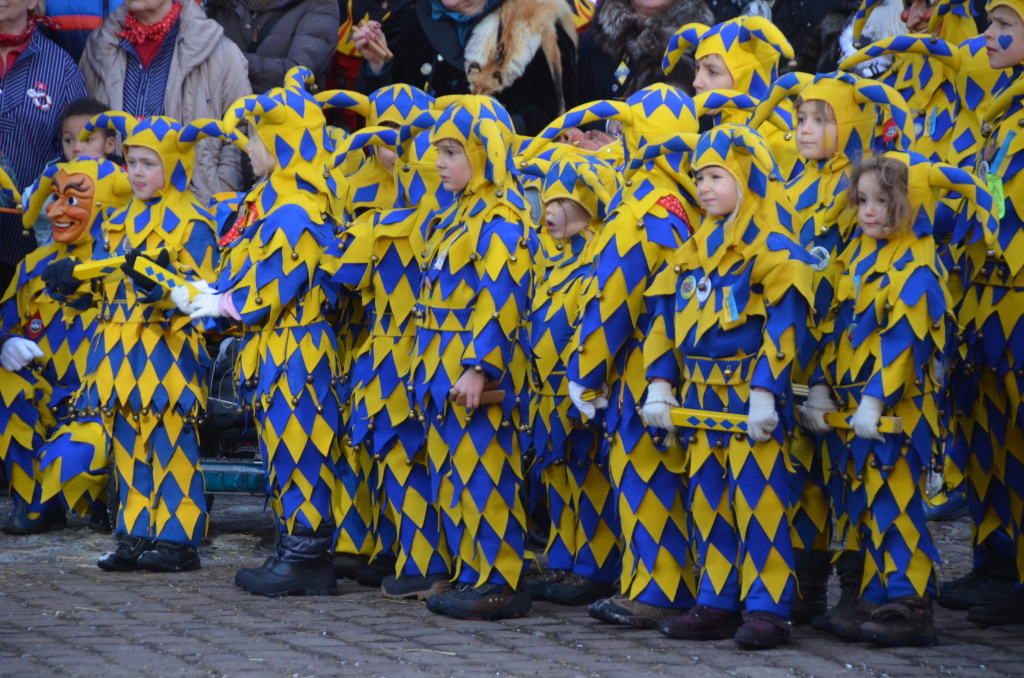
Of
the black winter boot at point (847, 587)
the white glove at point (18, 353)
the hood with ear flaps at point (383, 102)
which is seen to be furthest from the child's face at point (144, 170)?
the black winter boot at point (847, 587)

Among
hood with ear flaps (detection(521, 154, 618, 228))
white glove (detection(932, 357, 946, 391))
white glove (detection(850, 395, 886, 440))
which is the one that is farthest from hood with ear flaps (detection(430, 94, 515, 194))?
white glove (detection(932, 357, 946, 391))

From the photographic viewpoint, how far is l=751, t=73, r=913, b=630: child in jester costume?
17.5 feet

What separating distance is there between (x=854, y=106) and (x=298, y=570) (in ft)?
9.71

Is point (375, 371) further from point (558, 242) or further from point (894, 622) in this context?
point (894, 622)

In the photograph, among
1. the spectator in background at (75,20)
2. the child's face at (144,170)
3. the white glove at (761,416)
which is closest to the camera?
the white glove at (761,416)

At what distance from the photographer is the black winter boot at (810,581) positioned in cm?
557

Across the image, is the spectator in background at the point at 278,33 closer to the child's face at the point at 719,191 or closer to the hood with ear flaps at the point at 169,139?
the hood with ear flaps at the point at 169,139

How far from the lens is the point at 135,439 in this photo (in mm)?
6508

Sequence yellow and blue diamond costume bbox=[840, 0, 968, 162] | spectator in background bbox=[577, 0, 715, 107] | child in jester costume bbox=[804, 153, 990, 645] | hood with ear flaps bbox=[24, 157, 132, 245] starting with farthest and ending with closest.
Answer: spectator in background bbox=[577, 0, 715, 107], hood with ear flaps bbox=[24, 157, 132, 245], yellow and blue diamond costume bbox=[840, 0, 968, 162], child in jester costume bbox=[804, 153, 990, 645]

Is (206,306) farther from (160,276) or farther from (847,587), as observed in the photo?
(847,587)

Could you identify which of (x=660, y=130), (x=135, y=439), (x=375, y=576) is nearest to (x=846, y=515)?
(x=660, y=130)

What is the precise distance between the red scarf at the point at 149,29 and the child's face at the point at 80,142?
584mm

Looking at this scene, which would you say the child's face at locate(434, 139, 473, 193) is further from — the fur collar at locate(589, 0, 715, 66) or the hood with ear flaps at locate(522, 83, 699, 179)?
the fur collar at locate(589, 0, 715, 66)

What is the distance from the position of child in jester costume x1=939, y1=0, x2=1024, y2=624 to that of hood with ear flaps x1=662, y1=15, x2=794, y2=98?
99 centimetres
